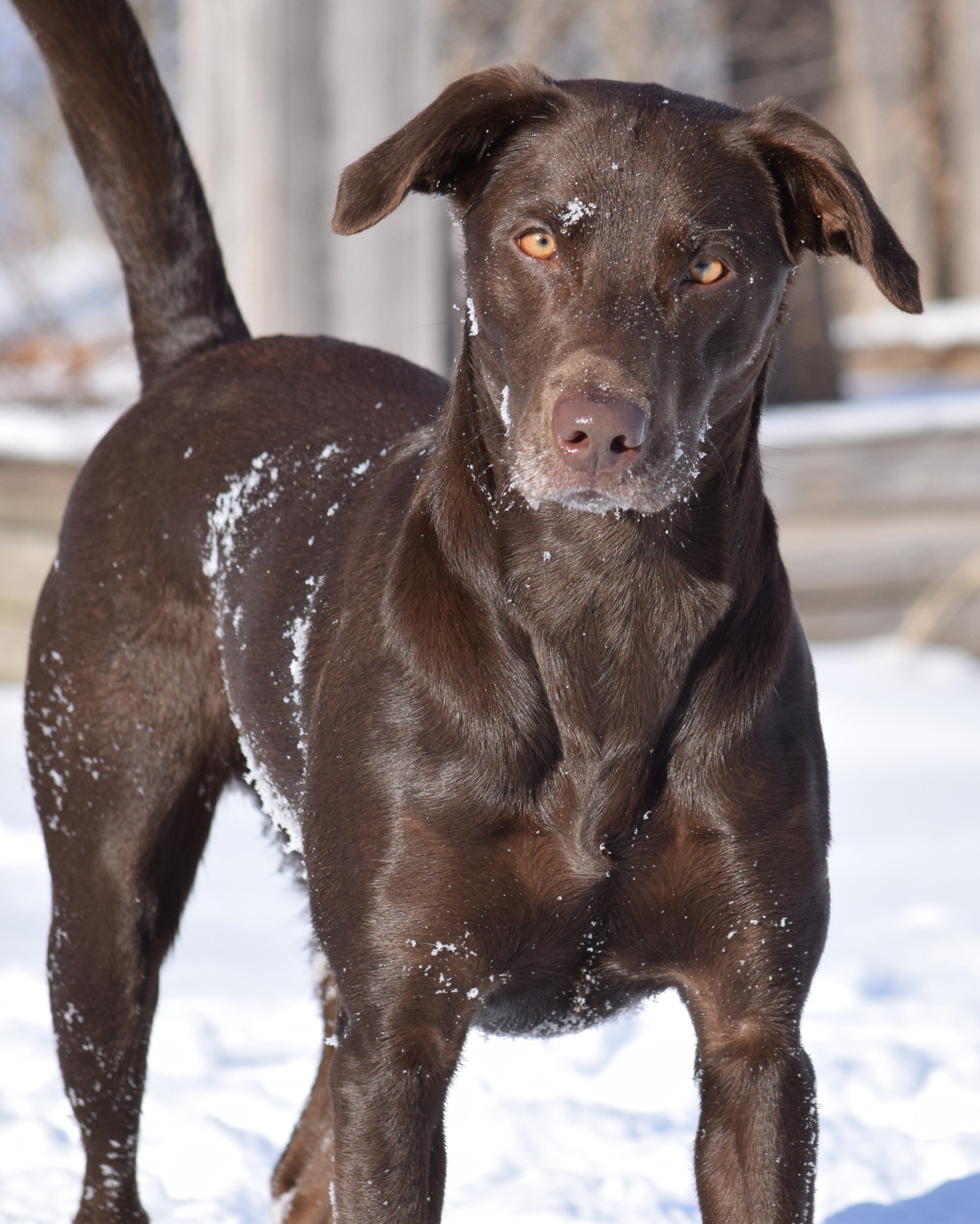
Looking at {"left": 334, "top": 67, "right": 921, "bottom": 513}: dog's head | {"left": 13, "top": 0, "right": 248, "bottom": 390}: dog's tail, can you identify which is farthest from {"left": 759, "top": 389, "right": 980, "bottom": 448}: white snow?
{"left": 334, "top": 67, "right": 921, "bottom": 513}: dog's head

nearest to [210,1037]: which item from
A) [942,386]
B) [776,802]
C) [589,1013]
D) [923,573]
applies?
[589,1013]

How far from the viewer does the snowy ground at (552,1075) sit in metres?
3.14

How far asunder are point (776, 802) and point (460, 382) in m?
0.74

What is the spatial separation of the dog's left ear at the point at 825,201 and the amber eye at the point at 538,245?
351 millimetres

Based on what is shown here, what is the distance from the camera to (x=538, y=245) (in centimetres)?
210

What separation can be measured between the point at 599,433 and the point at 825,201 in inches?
23.3

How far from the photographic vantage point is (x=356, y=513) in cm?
258

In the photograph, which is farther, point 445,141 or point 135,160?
point 135,160

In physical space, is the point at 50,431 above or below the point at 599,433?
above

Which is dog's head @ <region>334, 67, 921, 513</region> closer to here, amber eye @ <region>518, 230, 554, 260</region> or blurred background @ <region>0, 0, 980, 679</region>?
amber eye @ <region>518, 230, 554, 260</region>

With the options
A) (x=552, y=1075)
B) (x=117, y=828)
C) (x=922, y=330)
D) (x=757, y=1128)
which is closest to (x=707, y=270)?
(x=757, y=1128)

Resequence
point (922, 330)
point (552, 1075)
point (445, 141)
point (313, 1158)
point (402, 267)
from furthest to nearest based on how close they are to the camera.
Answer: point (922, 330)
point (402, 267)
point (552, 1075)
point (313, 1158)
point (445, 141)

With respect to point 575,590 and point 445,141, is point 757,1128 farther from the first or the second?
point 445,141

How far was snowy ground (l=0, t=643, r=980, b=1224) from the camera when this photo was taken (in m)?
3.14
